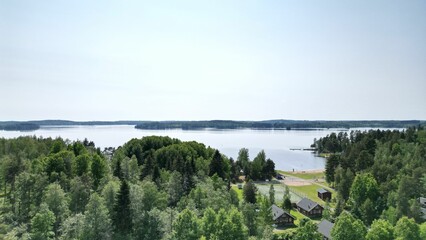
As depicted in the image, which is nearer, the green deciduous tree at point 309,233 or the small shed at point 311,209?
the green deciduous tree at point 309,233

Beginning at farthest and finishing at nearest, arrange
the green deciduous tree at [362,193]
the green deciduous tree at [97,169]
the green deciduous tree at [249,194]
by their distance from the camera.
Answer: the green deciduous tree at [249,194], the green deciduous tree at [362,193], the green deciduous tree at [97,169]

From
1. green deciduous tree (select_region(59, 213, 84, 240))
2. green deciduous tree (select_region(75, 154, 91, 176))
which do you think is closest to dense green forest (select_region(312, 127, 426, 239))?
green deciduous tree (select_region(59, 213, 84, 240))

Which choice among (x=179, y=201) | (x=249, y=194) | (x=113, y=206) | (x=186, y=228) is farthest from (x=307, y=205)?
(x=113, y=206)

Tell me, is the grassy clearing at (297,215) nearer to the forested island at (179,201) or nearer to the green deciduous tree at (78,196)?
the forested island at (179,201)

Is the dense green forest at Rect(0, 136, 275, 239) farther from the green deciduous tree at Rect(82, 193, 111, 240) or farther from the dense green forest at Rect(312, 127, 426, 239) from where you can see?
the dense green forest at Rect(312, 127, 426, 239)

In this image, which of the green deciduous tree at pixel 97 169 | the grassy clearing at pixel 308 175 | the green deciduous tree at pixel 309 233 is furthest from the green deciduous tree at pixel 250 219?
the grassy clearing at pixel 308 175

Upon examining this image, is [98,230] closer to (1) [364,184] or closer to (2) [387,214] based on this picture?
(2) [387,214]
